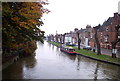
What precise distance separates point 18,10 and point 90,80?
1250 centimetres

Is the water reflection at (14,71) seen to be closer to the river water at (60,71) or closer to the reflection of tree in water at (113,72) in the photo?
the river water at (60,71)

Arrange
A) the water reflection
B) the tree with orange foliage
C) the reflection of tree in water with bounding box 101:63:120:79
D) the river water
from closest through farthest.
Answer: the tree with orange foliage, the water reflection, the river water, the reflection of tree in water with bounding box 101:63:120:79

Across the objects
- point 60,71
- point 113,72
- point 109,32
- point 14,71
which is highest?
point 109,32

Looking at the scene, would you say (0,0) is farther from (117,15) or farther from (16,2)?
(117,15)

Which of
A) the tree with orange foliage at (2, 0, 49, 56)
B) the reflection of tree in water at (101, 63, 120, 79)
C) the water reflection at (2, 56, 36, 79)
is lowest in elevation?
the reflection of tree in water at (101, 63, 120, 79)

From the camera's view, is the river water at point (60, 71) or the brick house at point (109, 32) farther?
the brick house at point (109, 32)

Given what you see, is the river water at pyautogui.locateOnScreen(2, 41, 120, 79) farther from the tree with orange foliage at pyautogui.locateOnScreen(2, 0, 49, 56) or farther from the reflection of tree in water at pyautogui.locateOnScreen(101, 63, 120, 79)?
the tree with orange foliage at pyautogui.locateOnScreen(2, 0, 49, 56)

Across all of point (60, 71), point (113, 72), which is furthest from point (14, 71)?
point (113, 72)

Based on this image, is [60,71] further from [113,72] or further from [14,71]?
[113,72]

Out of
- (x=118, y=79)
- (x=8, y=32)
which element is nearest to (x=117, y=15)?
Result: (x=118, y=79)

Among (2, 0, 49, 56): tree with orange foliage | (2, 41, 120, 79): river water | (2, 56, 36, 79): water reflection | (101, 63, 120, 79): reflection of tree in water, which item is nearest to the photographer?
(2, 0, 49, 56): tree with orange foliage

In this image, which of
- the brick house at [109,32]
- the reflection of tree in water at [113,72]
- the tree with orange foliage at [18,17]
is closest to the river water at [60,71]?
the reflection of tree in water at [113,72]

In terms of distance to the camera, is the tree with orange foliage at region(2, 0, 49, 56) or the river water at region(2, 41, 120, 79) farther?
the river water at region(2, 41, 120, 79)

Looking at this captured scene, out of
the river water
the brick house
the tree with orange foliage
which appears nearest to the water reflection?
the river water
